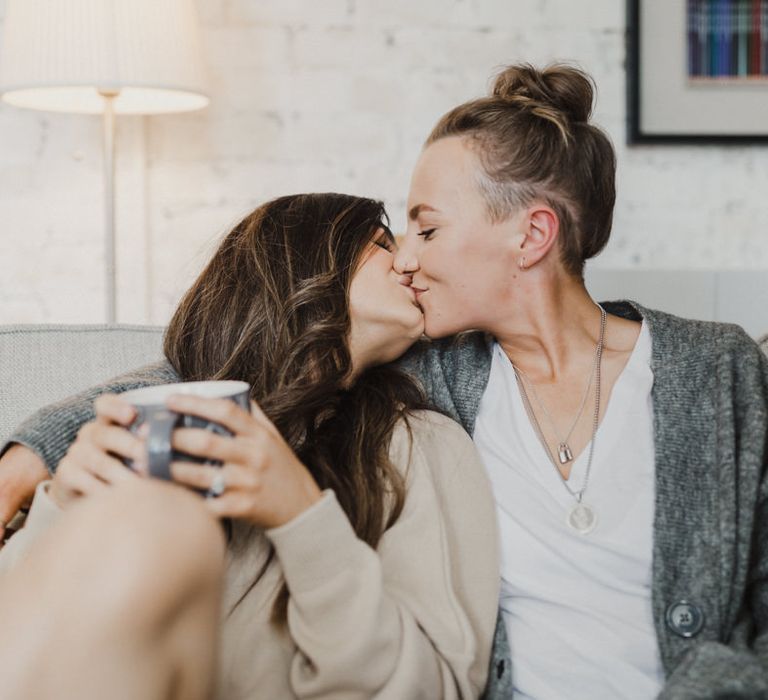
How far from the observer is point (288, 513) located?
2.85 feet

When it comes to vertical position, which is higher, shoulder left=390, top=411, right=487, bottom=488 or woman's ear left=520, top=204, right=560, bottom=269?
woman's ear left=520, top=204, right=560, bottom=269

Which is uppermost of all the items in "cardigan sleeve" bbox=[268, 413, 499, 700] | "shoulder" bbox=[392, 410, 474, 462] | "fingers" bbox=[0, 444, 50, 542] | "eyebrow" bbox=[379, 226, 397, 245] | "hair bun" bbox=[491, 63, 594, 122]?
"hair bun" bbox=[491, 63, 594, 122]

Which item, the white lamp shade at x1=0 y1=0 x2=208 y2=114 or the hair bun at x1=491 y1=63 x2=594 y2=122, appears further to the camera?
the white lamp shade at x1=0 y1=0 x2=208 y2=114

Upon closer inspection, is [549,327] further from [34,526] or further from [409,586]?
[34,526]

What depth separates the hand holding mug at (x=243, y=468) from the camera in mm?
755

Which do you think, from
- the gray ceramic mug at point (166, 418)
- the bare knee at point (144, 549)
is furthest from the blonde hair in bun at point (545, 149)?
the bare knee at point (144, 549)

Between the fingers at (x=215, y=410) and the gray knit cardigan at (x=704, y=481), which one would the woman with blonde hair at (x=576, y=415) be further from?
the fingers at (x=215, y=410)

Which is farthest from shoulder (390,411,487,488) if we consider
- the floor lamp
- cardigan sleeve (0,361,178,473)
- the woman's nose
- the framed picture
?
the framed picture

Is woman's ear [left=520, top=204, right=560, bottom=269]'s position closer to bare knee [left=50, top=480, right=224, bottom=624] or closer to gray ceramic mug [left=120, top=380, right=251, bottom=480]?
gray ceramic mug [left=120, top=380, right=251, bottom=480]

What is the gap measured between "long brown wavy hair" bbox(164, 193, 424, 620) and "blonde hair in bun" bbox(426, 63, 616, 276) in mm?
178

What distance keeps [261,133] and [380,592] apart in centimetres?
149

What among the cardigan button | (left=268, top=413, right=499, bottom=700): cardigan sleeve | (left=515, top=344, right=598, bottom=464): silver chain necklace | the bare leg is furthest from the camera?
(left=515, top=344, right=598, bottom=464): silver chain necklace

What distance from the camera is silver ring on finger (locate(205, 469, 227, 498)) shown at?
0.78 meters

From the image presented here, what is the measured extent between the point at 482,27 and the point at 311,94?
428 mm
